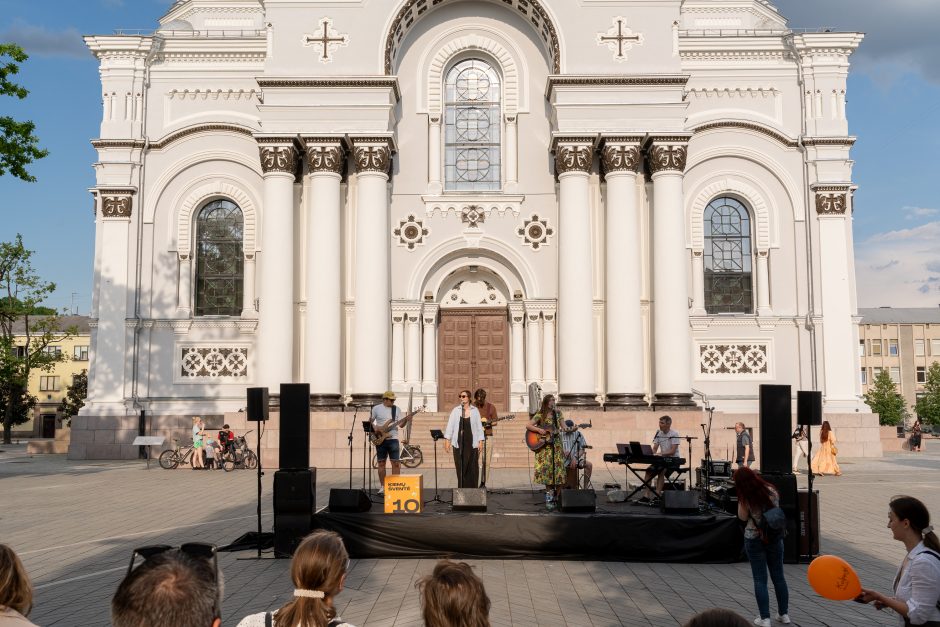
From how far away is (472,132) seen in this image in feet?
91.2

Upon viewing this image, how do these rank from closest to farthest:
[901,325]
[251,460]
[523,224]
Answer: [251,460], [523,224], [901,325]

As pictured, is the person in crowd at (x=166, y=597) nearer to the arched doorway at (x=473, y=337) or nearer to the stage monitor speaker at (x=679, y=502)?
the stage monitor speaker at (x=679, y=502)

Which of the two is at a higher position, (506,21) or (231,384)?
(506,21)

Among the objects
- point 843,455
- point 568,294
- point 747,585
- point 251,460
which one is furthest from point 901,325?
point 747,585

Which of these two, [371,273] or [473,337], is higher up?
[371,273]

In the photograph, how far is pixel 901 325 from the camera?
94562mm

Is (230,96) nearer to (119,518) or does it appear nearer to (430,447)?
(430,447)

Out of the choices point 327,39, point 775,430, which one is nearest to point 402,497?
point 775,430

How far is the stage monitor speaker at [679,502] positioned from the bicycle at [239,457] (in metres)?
15.3

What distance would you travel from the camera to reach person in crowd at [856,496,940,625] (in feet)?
16.0

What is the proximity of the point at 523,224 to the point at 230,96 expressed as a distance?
34.8 ft

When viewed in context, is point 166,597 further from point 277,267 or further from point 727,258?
point 727,258

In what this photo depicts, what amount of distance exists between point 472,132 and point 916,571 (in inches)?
949

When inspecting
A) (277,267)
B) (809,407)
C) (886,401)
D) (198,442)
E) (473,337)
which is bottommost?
(886,401)
